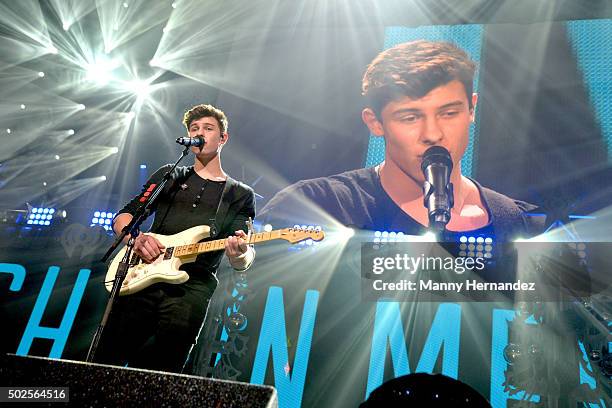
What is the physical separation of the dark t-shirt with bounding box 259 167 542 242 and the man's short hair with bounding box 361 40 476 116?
0.78 metres

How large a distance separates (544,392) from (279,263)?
7.49 ft

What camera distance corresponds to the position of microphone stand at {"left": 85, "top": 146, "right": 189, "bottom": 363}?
238 centimetres

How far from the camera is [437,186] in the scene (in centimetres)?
385

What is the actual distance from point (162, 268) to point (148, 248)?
6.3 inches

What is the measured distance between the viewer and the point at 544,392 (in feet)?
10.5

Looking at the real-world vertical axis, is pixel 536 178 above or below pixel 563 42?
below

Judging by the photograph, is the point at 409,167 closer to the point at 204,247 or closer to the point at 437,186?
the point at 437,186

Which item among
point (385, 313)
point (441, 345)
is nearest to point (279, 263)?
point (385, 313)

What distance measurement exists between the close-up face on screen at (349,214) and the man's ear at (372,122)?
21 mm

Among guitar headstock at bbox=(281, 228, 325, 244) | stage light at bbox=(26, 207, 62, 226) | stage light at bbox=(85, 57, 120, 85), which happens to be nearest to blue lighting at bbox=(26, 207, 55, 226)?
stage light at bbox=(26, 207, 62, 226)

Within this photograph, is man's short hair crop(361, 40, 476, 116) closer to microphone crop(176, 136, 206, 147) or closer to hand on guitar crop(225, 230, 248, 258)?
microphone crop(176, 136, 206, 147)

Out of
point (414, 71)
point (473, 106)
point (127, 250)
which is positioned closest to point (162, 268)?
point (127, 250)

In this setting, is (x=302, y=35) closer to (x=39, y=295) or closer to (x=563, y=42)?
(x=563, y=42)

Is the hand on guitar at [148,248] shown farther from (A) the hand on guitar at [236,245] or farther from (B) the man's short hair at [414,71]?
(B) the man's short hair at [414,71]
